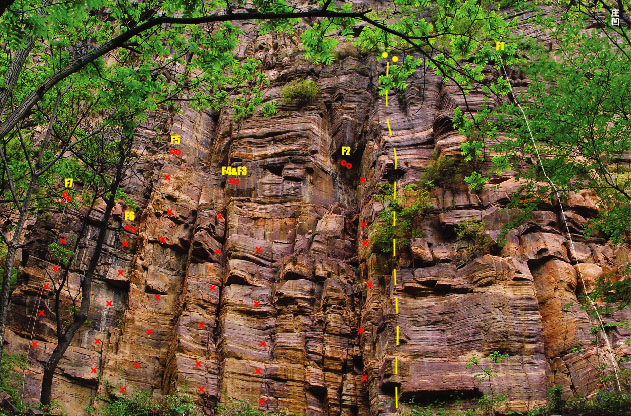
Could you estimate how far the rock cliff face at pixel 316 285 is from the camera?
16.2 m

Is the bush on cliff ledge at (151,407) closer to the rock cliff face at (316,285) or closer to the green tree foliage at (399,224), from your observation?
the rock cliff face at (316,285)

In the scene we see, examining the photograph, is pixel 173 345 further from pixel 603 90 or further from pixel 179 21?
pixel 603 90

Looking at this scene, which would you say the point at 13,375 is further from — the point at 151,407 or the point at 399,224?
the point at 399,224

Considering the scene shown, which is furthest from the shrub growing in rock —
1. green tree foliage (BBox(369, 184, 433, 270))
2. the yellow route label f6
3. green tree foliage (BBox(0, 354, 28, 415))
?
green tree foliage (BBox(0, 354, 28, 415))

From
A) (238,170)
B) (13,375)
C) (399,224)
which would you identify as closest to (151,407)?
(13,375)

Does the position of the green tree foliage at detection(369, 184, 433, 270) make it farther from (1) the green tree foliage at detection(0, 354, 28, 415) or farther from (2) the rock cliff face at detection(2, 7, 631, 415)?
(1) the green tree foliage at detection(0, 354, 28, 415)

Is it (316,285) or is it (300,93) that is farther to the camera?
(300,93)

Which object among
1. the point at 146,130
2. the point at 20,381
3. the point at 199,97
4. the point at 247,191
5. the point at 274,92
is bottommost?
the point at 20,381

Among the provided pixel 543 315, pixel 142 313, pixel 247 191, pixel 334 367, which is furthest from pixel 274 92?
pixel 543 315

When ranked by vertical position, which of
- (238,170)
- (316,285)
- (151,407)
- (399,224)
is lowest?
(151,407)

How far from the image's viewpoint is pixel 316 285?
20328mm

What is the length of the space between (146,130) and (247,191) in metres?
7.14

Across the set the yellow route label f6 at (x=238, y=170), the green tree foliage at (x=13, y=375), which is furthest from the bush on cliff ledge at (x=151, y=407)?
the yellow route label f6 at (x=238, y=170)

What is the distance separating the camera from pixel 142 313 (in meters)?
20.9
